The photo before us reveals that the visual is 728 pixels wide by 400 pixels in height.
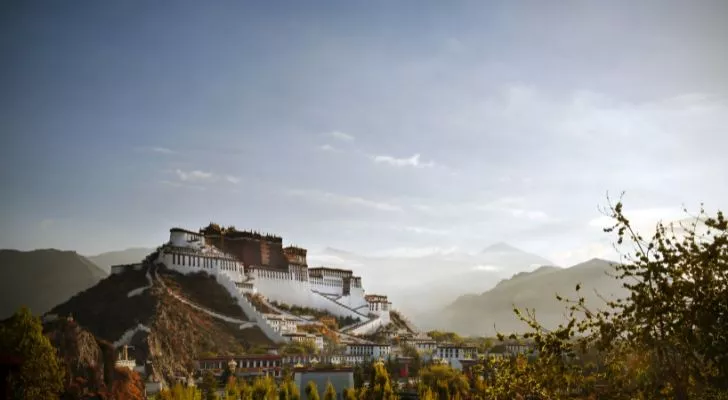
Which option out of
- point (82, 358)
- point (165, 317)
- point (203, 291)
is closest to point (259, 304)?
point (203, 291)

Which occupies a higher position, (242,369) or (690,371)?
(690,371)

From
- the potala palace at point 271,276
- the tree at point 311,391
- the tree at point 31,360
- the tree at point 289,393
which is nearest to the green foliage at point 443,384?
the tree at point 311,391

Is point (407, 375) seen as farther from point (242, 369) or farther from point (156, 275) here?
point (156, 275)

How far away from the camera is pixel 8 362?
8273 mm

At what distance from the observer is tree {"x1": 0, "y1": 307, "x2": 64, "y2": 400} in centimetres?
2412

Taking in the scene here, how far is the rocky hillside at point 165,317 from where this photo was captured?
6078 cm

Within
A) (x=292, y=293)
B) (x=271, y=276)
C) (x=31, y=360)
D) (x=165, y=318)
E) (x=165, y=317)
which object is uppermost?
(x=271, y=276)

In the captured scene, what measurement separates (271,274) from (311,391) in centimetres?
5458

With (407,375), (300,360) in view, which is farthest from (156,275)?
(407,375)

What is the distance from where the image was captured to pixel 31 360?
25297mm

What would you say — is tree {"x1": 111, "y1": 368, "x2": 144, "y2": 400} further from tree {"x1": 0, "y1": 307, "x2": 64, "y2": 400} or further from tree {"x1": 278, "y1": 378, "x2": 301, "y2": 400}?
tree {"x1": 278, "y1": 378, "x2": 301, "y2": 400}

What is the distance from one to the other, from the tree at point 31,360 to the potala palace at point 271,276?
45.2 metres

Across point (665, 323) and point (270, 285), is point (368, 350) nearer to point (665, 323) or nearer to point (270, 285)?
point (270, 285)

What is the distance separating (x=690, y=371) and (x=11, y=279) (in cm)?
14954
